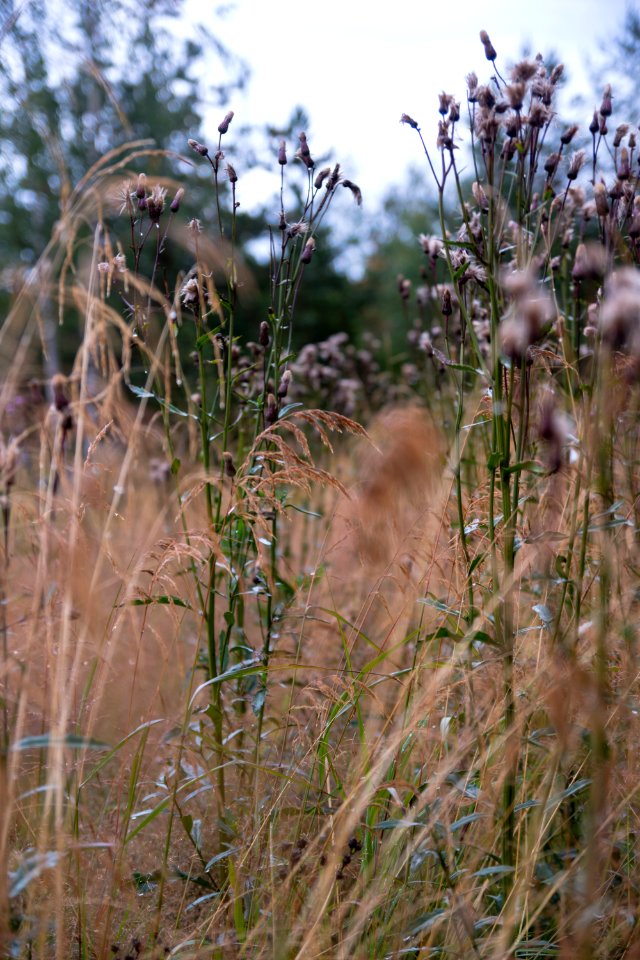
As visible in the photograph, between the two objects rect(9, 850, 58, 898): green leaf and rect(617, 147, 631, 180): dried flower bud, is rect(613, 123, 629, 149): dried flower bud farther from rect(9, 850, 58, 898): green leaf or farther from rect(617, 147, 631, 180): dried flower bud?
rect(9, 850, 58, 898): green leaf

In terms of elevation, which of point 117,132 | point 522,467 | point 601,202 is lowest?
point 522,467

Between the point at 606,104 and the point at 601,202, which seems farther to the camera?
the point at 606,104

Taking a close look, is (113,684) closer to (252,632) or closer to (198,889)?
(252,632)

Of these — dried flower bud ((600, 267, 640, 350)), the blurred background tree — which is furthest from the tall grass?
the blurred background tree

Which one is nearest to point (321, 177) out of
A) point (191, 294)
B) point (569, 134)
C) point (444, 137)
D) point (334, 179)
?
point (334, 179)

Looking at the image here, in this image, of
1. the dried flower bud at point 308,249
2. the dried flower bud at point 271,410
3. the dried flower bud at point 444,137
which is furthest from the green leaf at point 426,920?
the dried flower bud at point 444,137

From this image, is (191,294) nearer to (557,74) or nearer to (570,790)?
(557,74)

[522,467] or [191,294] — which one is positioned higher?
[191,294]

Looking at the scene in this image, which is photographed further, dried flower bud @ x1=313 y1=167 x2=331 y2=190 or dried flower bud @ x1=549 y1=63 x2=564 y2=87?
dried flower bud @ x1=313 y1=167 x2=331 y2=190

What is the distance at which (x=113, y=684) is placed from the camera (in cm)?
273

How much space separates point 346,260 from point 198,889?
99.4 feet

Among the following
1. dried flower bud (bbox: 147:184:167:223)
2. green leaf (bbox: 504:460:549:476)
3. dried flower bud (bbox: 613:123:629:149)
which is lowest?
green leaf (bbox: 504:460:549:476)

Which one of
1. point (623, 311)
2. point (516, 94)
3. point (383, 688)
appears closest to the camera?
point (623, 311)

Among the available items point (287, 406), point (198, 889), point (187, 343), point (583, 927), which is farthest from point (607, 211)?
point (187, 343)
